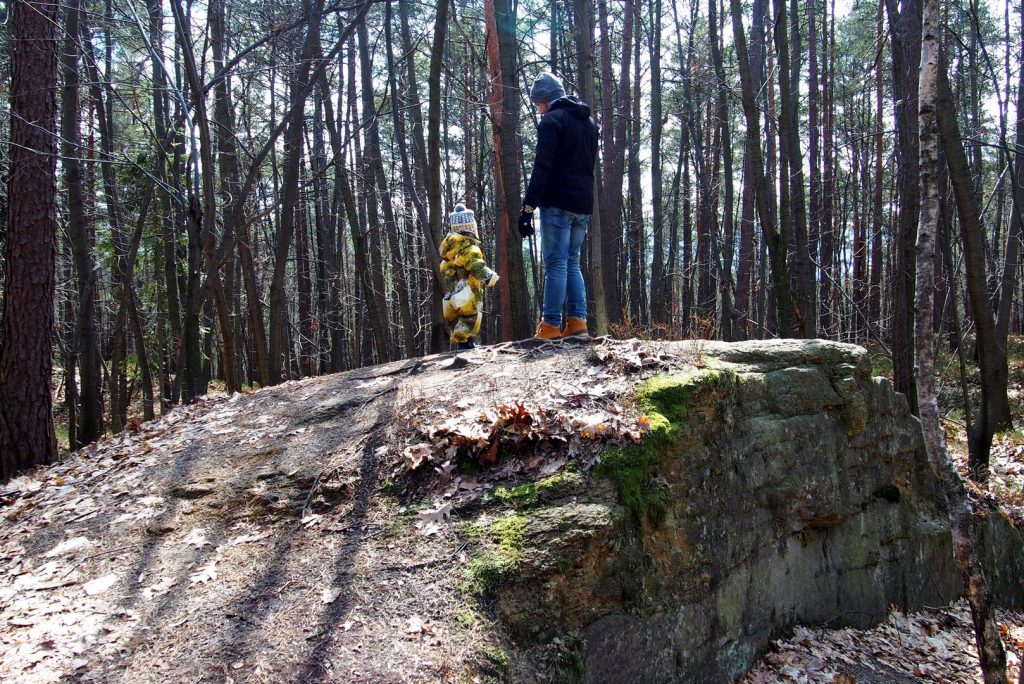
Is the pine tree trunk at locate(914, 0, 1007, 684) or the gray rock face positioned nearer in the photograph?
the gray rock face

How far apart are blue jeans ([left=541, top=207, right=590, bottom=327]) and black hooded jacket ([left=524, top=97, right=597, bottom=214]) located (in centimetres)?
13

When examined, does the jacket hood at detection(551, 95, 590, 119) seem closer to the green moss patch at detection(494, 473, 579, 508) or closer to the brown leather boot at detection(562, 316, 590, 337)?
the brown leather boot at detection(562, 316, 590, 337)

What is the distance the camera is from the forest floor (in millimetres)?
3279

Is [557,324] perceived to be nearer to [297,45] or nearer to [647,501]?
[647,501]

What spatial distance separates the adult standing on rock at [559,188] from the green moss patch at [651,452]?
1945 millimetres

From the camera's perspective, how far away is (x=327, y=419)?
5.43 meters

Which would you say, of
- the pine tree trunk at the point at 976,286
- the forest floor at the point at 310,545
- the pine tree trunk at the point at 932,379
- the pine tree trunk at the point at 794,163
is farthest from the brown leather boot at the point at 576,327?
the pine tree trunk at the point at 976,286

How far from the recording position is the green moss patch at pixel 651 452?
420 cm

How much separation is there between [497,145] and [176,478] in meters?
6.63

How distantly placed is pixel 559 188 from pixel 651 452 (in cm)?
305

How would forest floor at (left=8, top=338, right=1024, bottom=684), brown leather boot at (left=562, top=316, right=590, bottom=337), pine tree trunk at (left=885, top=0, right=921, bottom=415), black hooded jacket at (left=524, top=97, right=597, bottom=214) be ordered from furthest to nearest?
pine tree trunk at (left=885, top=0, right=921, bottom=415) < brown leather boot at (left=562, top=316, right=590, bottom=337) < black hooded jacket at (left=524, top=97, right=597, bottom=214) < forest floor at (left=8, top=338, right=1024, bottom=684)

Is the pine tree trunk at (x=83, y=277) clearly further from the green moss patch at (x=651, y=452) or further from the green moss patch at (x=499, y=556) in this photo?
the green moss patch at (x=651, y=452)

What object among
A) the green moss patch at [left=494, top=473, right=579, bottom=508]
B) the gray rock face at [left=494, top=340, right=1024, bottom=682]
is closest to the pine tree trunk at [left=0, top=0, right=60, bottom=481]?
the green moss patch at [left=494, top=473, right=579, bottom=508]

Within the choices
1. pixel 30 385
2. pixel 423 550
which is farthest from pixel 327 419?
pixel 30 385
